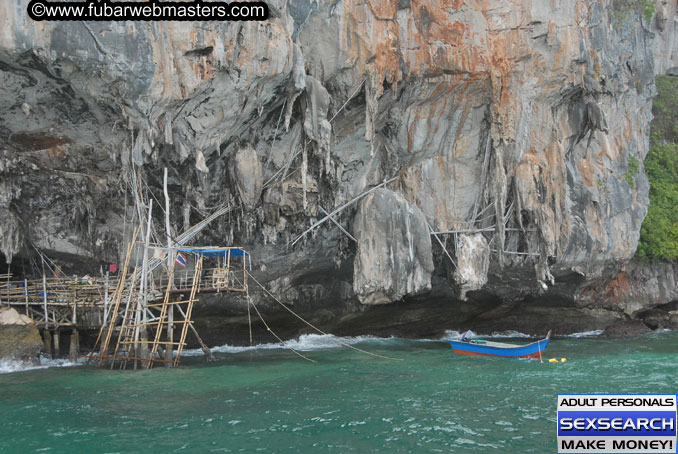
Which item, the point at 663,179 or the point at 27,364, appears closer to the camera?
the point at 27,364

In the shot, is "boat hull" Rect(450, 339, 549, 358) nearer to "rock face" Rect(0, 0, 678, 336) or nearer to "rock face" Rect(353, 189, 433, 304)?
"rock face" Rect(0, 0, 678, 336)

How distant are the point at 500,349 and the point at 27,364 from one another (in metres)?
16.1

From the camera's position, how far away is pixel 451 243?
25.7m

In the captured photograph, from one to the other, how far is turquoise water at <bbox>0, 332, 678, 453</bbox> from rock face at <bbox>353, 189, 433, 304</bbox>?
2.67 m

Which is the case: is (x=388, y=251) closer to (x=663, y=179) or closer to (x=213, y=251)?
(x=213, y=251)

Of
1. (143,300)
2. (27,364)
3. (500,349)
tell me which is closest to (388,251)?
(500,349)

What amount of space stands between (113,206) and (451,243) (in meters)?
13.2

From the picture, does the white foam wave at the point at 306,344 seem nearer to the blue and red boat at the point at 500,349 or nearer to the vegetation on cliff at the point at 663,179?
the blue and red boat at the point at 500,349

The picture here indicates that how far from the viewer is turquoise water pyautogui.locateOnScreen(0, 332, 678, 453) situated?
11.2 m

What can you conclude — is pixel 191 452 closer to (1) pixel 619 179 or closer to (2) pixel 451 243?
(2) pixel 451 243

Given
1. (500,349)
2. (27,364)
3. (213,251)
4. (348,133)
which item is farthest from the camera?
(348,133)

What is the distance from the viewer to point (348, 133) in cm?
2380

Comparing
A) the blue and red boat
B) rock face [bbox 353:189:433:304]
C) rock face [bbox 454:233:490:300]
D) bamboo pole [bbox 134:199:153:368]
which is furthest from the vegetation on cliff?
bamboo pole [bbox 134:199:153:368]

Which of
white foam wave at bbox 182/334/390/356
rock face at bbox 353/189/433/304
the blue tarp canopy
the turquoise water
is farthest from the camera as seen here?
white foam wave at bbox 182/334/390/356
